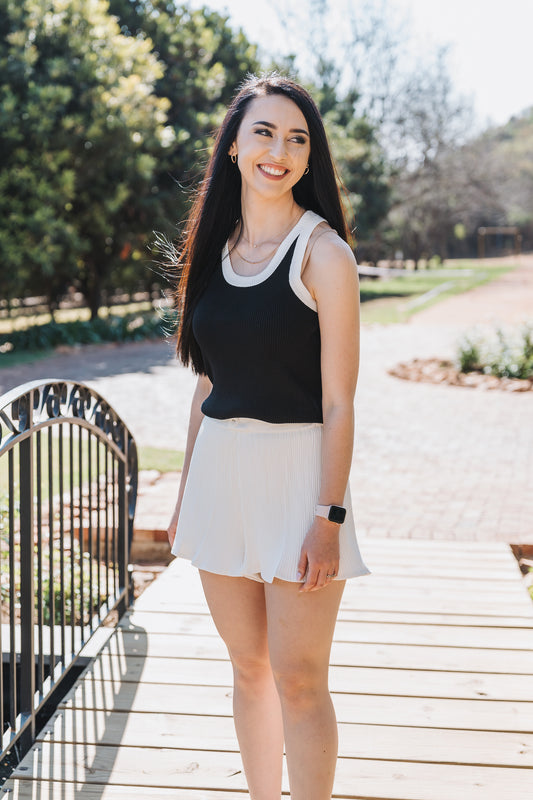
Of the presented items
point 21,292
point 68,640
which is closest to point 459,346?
point 21,292

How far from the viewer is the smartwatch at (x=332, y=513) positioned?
200 cm

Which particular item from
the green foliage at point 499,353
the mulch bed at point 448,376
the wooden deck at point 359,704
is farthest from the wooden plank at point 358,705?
the green foliage at point 499,353

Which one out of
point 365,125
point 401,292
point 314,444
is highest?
point 365,125

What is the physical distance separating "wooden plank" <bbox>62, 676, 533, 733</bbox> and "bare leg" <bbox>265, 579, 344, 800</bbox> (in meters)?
0.93

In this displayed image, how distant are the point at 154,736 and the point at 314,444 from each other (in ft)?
4.26

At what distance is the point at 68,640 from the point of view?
3.80m

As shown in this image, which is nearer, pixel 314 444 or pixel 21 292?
pixel 314 444

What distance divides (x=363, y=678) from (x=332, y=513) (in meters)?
1.45

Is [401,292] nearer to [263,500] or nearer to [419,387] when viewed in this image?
[419,387]

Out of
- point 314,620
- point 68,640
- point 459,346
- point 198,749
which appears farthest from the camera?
point 459,346

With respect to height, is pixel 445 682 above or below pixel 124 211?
below

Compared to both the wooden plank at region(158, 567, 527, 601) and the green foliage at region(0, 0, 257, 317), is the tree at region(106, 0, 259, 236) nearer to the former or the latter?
the green foliage at region(0, 0, 257, 317)

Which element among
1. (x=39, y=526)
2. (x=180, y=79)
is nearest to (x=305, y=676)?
(x=39, y=526)

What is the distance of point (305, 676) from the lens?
2.02 metres
